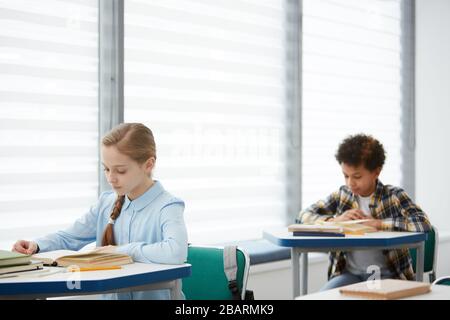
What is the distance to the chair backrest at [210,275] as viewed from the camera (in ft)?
8.07

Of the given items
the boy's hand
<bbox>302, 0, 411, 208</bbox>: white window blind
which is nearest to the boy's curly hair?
the boy's hand

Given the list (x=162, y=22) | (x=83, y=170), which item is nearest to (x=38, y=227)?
(x=83, y=170)

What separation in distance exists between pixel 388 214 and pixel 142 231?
1.51 meters

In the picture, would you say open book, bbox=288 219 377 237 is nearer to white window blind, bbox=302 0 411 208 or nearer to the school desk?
the school desk

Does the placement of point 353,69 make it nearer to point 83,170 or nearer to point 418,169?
point 418,169

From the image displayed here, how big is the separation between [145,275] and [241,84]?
8.11ft

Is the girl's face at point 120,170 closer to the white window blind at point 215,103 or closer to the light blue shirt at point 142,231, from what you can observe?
the light blue shirt at point 142,231

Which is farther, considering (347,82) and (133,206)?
(347,82)

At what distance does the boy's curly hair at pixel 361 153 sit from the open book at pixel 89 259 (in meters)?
1.59

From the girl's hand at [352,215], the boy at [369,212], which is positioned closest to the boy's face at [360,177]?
the boy at [369,212]

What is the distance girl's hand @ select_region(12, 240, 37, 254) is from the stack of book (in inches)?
12.4

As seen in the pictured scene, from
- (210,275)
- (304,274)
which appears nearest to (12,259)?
(210,275)

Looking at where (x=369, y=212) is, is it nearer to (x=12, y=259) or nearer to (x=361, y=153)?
(x=361, y=153)

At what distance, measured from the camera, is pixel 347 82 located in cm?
522
